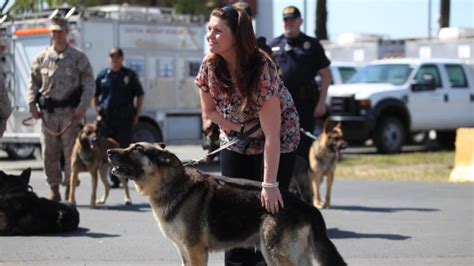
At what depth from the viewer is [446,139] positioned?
23.3 meters

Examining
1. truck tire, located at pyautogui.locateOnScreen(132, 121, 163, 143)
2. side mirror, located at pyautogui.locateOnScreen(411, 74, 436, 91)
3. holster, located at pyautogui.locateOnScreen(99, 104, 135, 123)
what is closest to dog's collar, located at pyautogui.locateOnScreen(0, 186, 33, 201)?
holster, located at pyautogui.locateOnScreen(99, 104, 135, 123)

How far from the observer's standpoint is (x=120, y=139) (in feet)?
43.2

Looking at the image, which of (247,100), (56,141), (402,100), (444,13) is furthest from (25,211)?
(444,13)

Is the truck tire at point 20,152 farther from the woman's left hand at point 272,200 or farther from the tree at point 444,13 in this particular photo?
the tree at point 444,13

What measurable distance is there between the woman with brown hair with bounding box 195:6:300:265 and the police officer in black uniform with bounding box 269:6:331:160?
396 cm

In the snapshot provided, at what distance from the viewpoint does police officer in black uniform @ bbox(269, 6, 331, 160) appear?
966 centimetres

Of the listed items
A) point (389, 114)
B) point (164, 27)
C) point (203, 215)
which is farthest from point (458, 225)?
point (389, 114)

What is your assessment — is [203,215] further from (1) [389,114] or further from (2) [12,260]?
(1) [389,114]

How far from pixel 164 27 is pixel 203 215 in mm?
13115

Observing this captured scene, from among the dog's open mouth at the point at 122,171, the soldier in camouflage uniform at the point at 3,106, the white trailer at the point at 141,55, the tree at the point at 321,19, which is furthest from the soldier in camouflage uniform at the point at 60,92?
the tree at the point at 321,19

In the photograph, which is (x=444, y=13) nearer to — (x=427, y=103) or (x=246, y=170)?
(x=427, y=103)

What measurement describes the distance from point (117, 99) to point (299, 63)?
4.13 metres

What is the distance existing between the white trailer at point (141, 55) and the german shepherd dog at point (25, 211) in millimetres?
7755

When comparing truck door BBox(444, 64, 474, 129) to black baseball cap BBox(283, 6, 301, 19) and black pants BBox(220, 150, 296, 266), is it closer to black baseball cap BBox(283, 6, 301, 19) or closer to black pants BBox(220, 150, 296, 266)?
black baseball cap BBox(283, 6, 301, 19)
